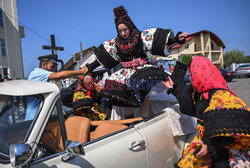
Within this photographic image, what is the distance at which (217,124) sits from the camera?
1.63 metres

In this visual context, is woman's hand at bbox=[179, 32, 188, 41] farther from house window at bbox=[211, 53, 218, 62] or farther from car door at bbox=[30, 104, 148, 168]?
house window at bbox=[211, 53, 218, 62]

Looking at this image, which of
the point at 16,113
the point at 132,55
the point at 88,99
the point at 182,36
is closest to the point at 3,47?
the point at 88,99

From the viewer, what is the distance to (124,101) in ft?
8.82

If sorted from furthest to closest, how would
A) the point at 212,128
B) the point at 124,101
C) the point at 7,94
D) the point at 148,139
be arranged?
the point at 124,101 → the point at 148,139 → the point at 212,128 → the point at 7,94

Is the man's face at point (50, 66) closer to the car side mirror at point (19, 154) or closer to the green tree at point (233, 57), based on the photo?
the car side mirror at point (19, 154)

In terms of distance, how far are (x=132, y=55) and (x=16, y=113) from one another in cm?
180

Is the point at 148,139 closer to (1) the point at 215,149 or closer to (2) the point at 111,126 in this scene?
(2) the point at 111,126

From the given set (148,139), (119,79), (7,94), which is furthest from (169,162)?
(7,94)

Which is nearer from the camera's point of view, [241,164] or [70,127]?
[241,164]

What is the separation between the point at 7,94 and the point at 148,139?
4.14 ft

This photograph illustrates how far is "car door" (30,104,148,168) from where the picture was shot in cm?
133

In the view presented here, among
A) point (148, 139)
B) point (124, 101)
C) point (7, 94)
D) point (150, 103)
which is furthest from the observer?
point (150, 103)

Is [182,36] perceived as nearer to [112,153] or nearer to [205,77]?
[205,77]

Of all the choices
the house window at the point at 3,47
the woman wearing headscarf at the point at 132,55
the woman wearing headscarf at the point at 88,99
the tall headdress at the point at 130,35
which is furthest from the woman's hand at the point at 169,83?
the house window at the point at 3,47
